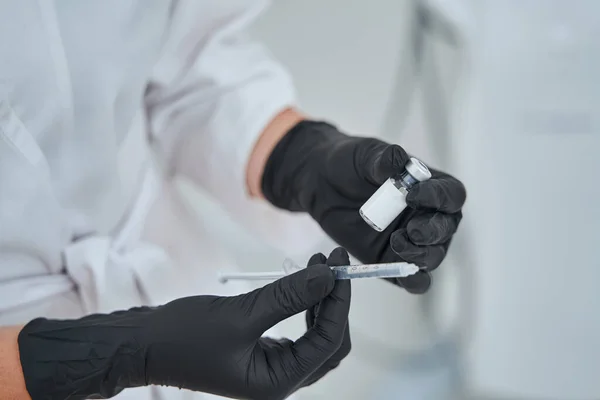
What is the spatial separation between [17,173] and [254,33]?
61 cm

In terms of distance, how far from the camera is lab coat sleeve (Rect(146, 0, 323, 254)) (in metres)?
0.63

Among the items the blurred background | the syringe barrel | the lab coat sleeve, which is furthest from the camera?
the blurred background

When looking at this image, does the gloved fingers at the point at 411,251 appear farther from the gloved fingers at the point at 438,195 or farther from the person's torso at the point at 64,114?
the person's torso at the point at 64,114

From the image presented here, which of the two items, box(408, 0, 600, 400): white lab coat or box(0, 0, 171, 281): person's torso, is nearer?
box(0, 0, 171, 281): person's torso

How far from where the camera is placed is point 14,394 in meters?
0.42

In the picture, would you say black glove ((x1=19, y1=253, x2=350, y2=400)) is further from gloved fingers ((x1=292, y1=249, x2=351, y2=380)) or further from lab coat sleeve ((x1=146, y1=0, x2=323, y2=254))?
lab coat sleeve ((x1=146, y1=0, x2=323, y2=254))

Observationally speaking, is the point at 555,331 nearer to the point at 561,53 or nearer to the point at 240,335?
the point at 561,53

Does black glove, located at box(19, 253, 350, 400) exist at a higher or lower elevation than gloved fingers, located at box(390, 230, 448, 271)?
lower

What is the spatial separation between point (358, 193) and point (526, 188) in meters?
0.39

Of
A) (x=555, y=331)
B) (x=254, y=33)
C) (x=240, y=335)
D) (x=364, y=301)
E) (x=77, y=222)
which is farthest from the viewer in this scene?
(x=254, y=33)

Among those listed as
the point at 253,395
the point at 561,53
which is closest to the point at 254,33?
the point at 561,53

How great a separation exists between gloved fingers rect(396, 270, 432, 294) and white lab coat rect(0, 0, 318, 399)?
0.76ft

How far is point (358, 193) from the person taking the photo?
0.49 m

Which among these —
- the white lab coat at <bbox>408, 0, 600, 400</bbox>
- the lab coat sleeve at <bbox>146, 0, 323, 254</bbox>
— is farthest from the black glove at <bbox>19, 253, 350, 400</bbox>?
the white lab coat at <bbox>408, 0, 600, 400</bbox>
